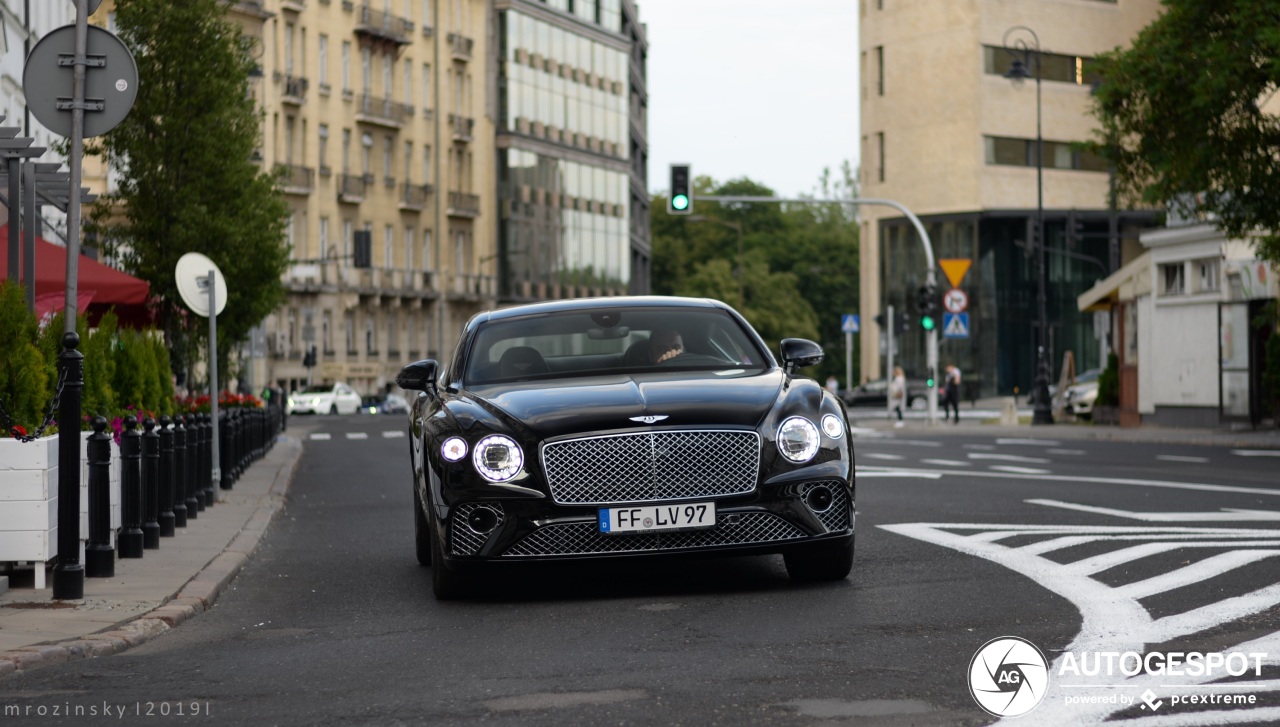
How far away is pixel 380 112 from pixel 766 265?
122 ft

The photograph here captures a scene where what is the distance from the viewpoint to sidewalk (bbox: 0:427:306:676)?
851 cm

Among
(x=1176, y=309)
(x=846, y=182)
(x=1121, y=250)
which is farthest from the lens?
(x=846, y=182)

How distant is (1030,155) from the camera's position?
270 ft

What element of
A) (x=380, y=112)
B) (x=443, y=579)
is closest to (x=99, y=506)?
(x=443, y=579)

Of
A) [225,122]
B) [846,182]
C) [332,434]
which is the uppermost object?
[846,182]

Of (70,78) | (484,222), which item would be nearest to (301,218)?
(484,222)

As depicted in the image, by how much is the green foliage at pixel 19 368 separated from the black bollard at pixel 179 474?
4.40m

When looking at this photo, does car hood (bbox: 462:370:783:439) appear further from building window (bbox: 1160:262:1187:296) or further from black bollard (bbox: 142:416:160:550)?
building window (bbox: 1160:262:1187:296)

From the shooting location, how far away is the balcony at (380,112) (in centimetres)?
8962

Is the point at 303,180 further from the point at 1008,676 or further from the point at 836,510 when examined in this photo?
the point at 1008,676

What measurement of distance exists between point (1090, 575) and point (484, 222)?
9099 cm

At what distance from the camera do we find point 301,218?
8512 cm

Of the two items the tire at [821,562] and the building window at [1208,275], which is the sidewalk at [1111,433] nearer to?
the building window at [1208,275]

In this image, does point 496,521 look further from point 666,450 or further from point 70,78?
point 70,78
